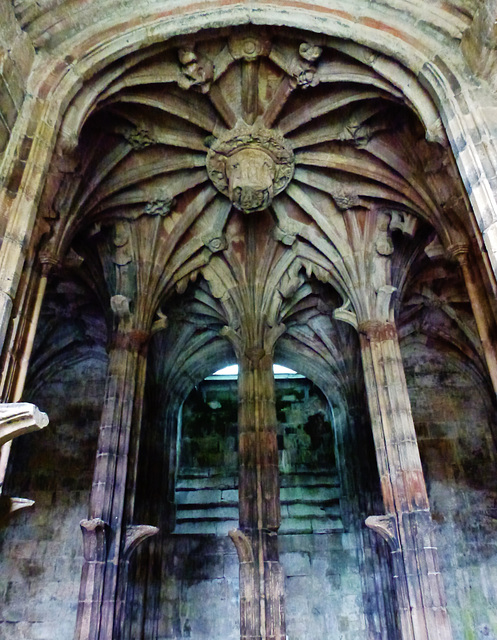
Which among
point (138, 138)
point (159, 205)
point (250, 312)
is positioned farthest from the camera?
point (250, 312)

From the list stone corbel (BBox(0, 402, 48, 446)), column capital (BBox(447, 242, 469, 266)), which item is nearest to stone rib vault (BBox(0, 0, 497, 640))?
column capital (BBox(447, 242, 469, 266))

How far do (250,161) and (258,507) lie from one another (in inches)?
248

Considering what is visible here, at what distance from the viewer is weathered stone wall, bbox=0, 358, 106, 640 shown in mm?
12445

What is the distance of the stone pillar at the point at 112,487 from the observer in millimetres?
7977

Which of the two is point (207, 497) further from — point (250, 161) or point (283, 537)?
point (250, 161)

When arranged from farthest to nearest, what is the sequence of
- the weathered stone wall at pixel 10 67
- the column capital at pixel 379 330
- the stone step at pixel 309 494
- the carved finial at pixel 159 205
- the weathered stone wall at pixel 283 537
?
the stone step at pixel 309 494
the weathered stone wall at pixel 283 537
the carved finial at pixel 159 205
the column capital at pixel 379 330
the weathered stone wall at pixel 10 67

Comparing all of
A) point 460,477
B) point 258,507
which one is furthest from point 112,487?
point 460,477

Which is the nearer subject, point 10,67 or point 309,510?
point 10,67

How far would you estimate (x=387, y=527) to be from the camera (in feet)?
28.6

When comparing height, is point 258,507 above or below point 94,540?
above

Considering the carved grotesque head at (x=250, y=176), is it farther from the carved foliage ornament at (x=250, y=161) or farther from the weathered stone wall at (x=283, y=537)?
the weathered stone wall at (x=283, y=537)

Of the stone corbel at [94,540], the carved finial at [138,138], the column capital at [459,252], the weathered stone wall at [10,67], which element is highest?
the carved finial at [138,138]

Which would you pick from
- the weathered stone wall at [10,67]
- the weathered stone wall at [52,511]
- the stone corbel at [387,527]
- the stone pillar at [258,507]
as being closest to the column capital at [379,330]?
the stone pillar at [258,507]

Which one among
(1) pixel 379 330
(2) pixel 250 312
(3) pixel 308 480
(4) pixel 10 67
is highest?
(4) pixel 10 67
